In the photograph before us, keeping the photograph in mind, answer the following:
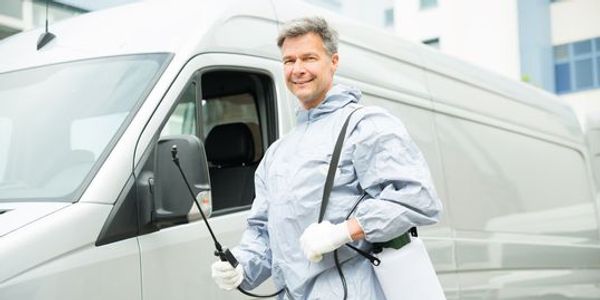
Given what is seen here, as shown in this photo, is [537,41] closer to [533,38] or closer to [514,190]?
[533,38]

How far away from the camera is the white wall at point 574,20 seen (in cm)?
2236

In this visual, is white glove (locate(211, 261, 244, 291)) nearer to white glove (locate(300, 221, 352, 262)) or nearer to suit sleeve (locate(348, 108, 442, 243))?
white glove (locate(300, 221, 352, 262))

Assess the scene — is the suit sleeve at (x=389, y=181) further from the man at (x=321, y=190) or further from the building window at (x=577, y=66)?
the building window at (x=577, y=66)

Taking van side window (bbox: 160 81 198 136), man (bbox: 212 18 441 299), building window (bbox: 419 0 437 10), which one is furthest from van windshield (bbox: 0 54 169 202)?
building window (bbox: 419 0 437 10)

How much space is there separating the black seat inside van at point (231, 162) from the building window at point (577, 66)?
67.5 feet

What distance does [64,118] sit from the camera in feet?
10.2

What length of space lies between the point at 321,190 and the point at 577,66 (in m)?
22.5

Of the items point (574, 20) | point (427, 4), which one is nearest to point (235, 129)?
point (574, 20)

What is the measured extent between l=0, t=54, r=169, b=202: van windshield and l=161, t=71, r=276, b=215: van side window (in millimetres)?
608

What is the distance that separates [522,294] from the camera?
5961 millimetres

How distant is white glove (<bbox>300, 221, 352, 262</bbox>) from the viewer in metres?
2.23

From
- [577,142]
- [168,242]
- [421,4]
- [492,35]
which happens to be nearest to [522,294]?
[577,142]

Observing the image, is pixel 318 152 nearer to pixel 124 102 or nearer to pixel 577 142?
pixel 124 102

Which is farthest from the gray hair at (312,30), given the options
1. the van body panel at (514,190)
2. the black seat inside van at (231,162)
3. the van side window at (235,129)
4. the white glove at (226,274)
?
the van body panel at (514,190)
